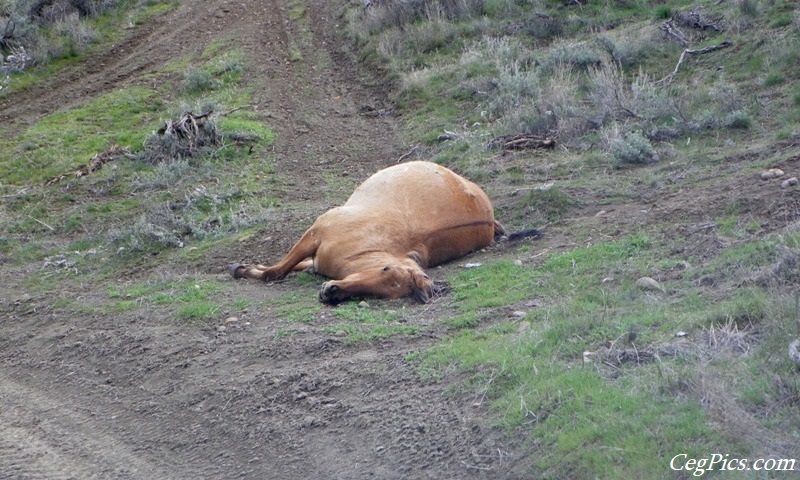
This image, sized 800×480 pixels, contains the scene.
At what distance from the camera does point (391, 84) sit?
626 inches

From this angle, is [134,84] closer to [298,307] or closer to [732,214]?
[298,307]

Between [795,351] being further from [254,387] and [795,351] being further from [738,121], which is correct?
[738,121]

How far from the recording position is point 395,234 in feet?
26.5

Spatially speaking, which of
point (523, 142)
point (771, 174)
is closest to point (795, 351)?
point (771, 174)

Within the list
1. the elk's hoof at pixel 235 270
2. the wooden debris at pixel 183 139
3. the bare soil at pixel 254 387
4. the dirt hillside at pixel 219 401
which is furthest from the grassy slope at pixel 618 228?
the wooden debris at pixel 183 139

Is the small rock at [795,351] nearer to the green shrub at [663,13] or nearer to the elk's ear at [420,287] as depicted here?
the elk's ear at [420,287]

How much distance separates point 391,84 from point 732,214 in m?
8.98

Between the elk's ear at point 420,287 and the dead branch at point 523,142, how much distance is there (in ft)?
14.5

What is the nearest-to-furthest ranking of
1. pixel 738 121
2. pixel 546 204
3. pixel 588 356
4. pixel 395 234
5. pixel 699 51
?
1. pixel 588 356
2. pixel 395 234
3. pixel 546 204
4. pixel 738 121
5. pixel 699 51

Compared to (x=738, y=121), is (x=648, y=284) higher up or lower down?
higher up

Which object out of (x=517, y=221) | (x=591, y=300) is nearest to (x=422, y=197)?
(x=517, y=221)

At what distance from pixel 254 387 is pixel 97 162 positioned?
777 centimetres

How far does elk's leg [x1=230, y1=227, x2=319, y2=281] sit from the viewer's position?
27.1 feet

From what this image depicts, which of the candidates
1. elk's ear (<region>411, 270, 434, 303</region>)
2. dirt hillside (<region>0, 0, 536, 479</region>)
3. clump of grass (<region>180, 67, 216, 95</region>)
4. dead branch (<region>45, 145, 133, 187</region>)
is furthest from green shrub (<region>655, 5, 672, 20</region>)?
elk's ear (<region>411, 270, 434, 303</region>)
